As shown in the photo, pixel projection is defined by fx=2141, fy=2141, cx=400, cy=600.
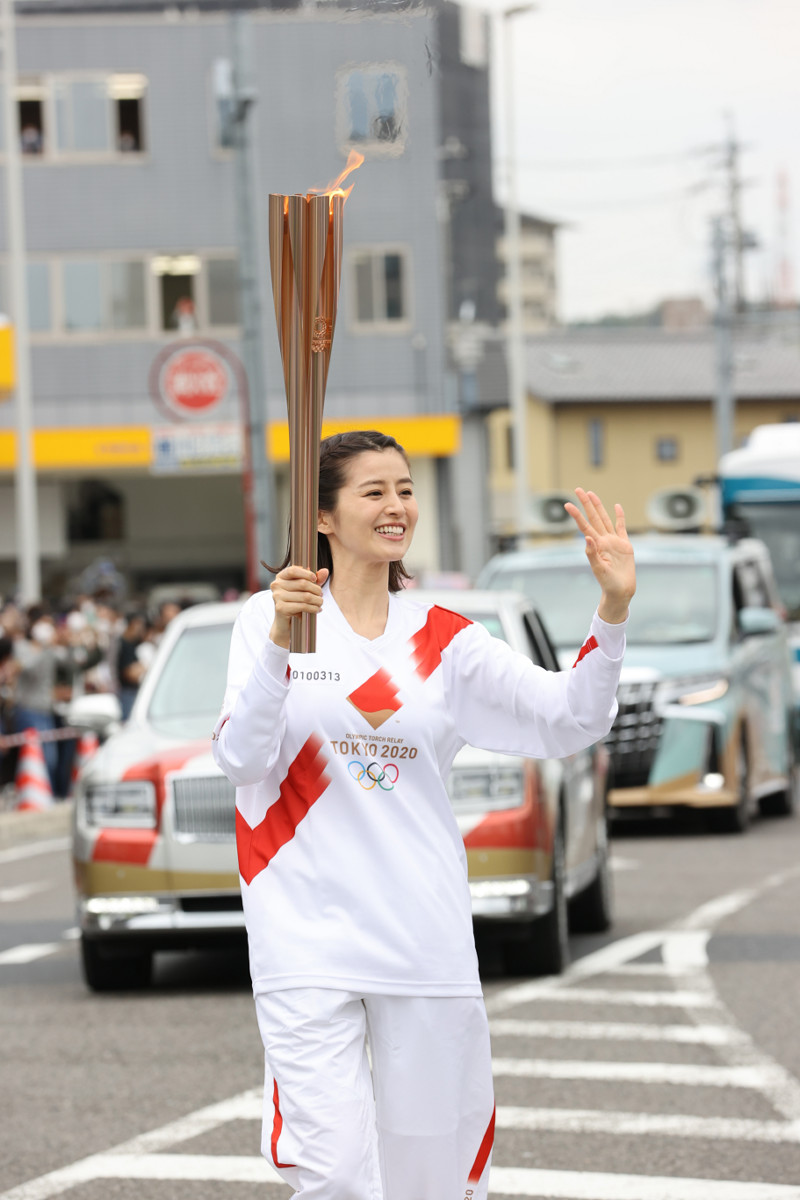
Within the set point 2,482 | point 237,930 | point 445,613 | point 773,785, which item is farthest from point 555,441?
point 445,613

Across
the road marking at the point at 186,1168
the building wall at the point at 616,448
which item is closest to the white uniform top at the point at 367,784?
the road marking at the point at 186,1168

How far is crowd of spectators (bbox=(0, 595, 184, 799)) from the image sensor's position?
18469 millimetres

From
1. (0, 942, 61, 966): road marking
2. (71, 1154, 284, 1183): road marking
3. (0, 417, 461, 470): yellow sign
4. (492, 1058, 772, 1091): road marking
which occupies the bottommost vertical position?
(0, 942, 61, 966): road marking

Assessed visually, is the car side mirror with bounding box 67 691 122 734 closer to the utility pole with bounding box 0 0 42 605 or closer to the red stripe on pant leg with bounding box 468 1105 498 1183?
the red stripe on pant leg with bounding box 468 1105 498 1183

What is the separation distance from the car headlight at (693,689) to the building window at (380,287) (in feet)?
85.7

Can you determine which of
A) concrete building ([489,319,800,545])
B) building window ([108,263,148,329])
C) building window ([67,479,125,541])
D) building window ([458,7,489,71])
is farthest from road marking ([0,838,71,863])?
concrete building ([489,319,800,545])

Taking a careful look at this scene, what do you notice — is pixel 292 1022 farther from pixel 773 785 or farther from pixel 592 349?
pixel 592 349

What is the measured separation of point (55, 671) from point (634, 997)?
1043 centimetres

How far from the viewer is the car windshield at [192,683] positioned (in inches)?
392

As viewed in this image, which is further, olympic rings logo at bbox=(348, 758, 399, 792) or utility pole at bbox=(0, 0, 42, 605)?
utility pole at bbox=(0, 0, 42, 605)

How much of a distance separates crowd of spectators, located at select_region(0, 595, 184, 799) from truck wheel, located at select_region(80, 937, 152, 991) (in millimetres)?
8846

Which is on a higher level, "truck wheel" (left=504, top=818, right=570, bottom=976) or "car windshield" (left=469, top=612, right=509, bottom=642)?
"car windshield" (left=469, top=612, right=509, bottom=642)

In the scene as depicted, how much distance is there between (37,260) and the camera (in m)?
40.5

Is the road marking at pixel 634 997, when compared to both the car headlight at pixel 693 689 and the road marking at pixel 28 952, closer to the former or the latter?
the road marking at pixel 28 952
